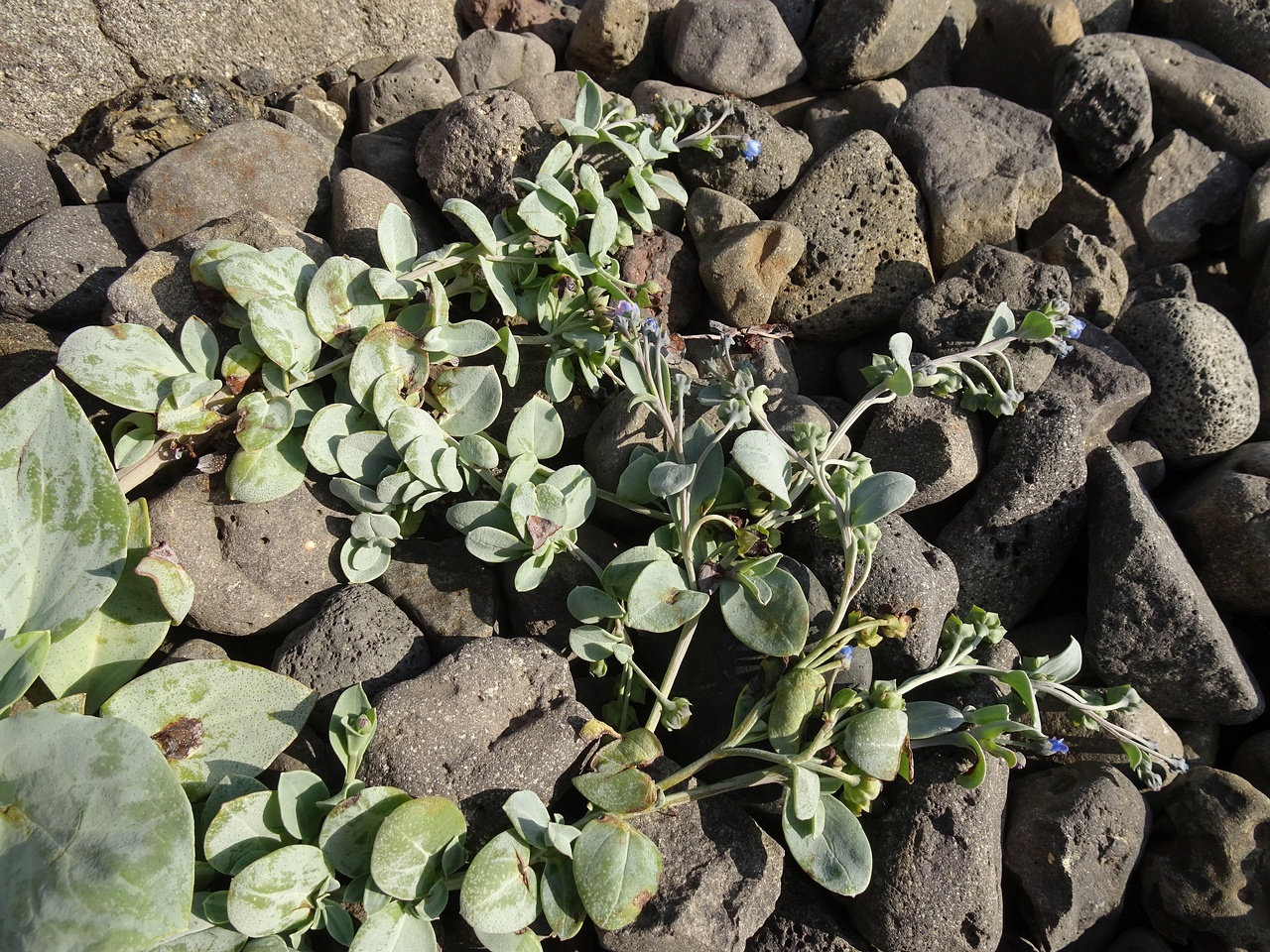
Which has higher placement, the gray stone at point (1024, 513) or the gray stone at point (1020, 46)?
the gray stone at point (1020, 46)

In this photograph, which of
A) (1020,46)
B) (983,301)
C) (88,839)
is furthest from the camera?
(1020,46)

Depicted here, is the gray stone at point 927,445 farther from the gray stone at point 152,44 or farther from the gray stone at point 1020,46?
the gray stone at point 152,44

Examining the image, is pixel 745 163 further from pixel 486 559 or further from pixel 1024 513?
pixel 486 559

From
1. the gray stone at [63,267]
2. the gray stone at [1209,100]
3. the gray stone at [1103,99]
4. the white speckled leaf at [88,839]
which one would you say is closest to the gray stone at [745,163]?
the gray stone at [1103,99]

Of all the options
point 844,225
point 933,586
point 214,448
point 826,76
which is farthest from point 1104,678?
point 214,448

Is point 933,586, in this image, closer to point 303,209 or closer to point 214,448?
point 214,448

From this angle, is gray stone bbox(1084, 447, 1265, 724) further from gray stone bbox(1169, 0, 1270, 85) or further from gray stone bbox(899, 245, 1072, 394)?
gray stone bbox(1169, 0, 1270, 85)

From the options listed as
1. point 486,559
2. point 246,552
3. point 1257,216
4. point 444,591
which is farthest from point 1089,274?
point 246,552
